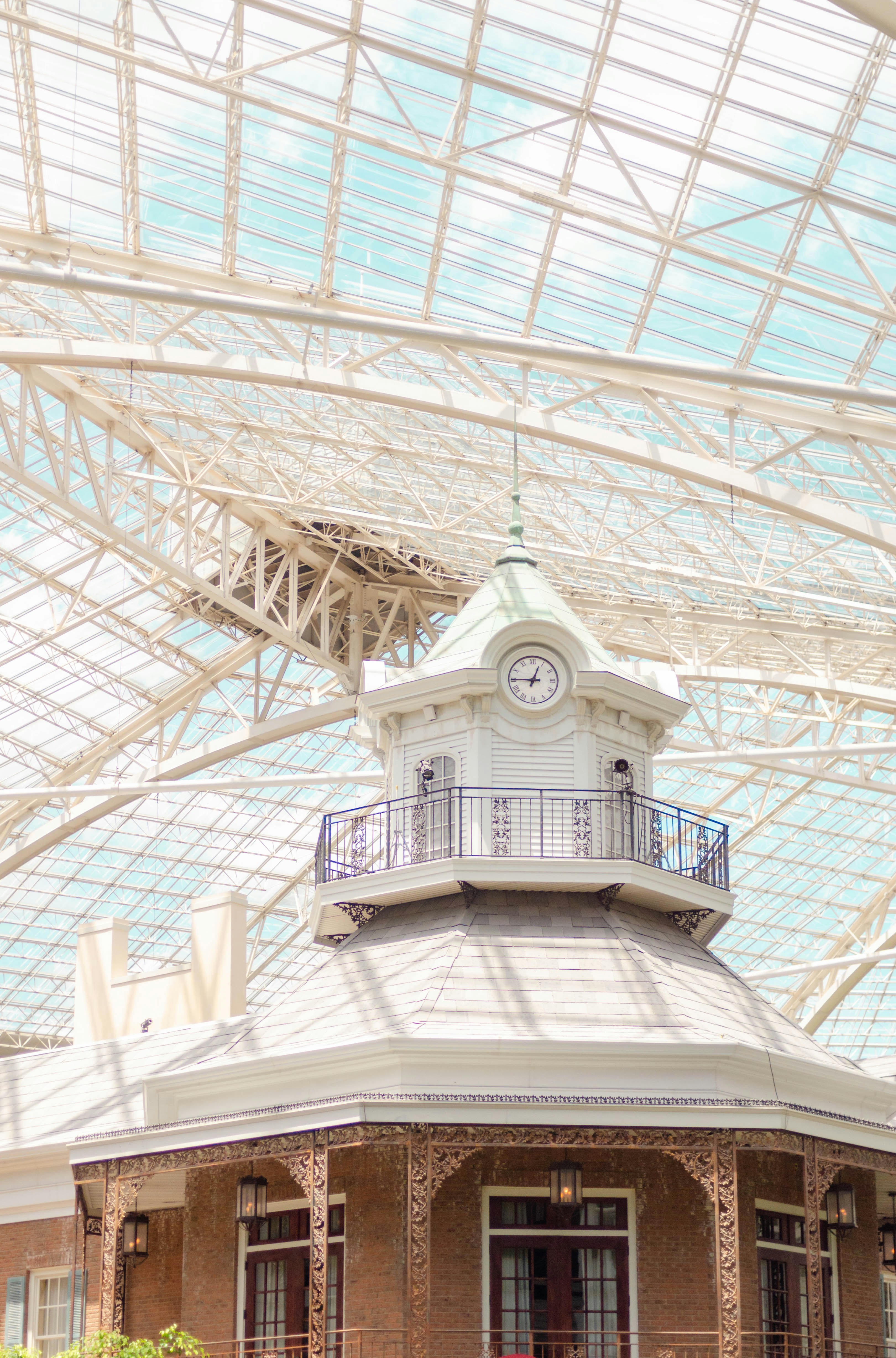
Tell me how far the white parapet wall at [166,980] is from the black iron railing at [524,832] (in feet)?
17.0

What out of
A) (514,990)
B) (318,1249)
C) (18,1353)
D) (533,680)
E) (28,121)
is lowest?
(18,1353)

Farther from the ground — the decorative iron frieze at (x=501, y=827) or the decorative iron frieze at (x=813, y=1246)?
the decorative iron frieze at (x=501, y=827)

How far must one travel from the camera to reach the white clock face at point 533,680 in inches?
1059

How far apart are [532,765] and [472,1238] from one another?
706cm

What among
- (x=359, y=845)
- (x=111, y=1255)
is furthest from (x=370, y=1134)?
(x=359, y=845)

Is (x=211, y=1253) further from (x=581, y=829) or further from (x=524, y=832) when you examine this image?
(x=581, y=829)

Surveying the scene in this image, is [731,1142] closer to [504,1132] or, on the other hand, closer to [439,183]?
[504,1132]

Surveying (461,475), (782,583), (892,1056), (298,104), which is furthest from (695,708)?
(298,104)

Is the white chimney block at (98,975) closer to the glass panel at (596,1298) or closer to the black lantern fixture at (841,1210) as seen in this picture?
the glass panel at (596,1298)

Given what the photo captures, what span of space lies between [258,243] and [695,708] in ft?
66.4

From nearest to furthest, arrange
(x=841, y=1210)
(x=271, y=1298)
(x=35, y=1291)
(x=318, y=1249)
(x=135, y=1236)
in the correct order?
(x=318, y=1249) < (x=271, y=1298) < (x=841, y=1210) < (x=135, y=1236) < (x=35, y=1291)

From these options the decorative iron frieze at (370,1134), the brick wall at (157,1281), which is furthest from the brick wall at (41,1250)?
the decorative iron frieze at (370,1134)

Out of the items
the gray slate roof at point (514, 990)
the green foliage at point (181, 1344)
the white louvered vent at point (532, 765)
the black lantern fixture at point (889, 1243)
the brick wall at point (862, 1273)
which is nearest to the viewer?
the green foliage at point (181, 1344)

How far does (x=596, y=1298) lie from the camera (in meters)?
22.5
